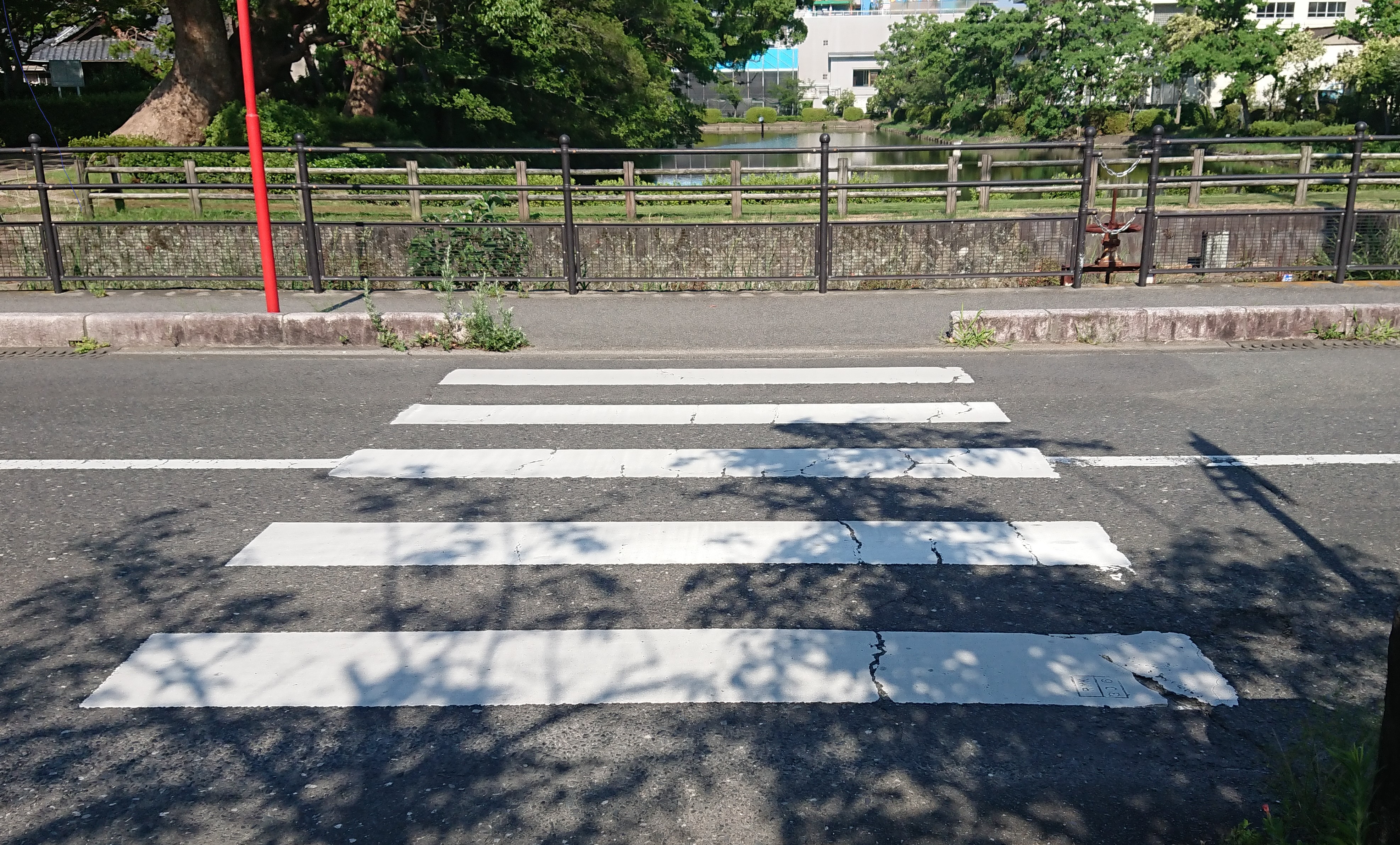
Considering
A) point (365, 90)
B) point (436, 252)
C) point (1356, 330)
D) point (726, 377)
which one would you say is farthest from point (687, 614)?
point (365, 90)

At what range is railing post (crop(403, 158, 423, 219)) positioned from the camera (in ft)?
55.4

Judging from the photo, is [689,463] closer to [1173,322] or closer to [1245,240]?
[1173,322]

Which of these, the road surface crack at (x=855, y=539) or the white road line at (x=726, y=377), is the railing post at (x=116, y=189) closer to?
the white road line at (x=726, y=377)

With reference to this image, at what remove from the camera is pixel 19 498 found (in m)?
6.34

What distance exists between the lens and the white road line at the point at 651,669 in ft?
13.5

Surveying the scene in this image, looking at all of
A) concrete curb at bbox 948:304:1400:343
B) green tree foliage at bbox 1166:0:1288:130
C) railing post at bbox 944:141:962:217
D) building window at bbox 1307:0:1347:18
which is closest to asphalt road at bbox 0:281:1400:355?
concrete curb at bbox 948:304:1400:343

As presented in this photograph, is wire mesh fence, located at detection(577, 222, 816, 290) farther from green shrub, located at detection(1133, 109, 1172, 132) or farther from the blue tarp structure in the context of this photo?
the blue tarp structure

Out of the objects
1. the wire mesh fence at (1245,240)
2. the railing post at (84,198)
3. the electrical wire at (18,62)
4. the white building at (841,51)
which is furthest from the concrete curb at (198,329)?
the white building at (841,51)

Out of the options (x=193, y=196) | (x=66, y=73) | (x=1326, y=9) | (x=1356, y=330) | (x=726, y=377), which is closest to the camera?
(x=726, y=377)

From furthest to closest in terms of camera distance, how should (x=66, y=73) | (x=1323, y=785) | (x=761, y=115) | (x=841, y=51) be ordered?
1. (x=841, y=51)
2. (x=761, y=115)
3. (x=66, y=73)
4. (x=1323, y=785)

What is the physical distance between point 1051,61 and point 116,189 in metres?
52.3

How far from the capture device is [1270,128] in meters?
51.8

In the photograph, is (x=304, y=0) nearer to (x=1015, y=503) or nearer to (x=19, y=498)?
(x=19, y=498)

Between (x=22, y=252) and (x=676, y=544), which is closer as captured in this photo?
(x=676, y=544)
